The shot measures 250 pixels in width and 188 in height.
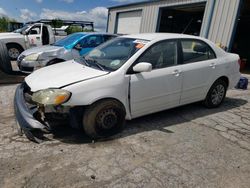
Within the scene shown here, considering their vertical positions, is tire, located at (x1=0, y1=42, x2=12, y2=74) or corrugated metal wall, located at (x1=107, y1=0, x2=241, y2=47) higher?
corrugated metal wall, located at (x1=107, y1=0, x2=241, y2=47)

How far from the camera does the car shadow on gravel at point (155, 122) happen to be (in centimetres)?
336

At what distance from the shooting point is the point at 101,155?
2.96 meters

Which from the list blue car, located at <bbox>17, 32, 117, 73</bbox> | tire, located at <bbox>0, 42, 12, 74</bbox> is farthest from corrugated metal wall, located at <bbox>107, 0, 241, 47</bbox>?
tire, located at <bbox>0, 42, 12, 74</bbox>

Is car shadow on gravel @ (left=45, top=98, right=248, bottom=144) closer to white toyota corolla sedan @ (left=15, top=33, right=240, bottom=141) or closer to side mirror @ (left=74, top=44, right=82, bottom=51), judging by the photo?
white toyota corolla sedan @ (left=15, top=33, right=240, bottom=141)

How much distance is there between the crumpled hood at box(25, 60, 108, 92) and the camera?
3092mm

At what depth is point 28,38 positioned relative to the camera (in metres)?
10.4

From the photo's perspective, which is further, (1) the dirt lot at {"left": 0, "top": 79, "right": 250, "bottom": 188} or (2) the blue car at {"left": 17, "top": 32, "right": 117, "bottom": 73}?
(2) the blue car at {"left": 17, "top": 32, "right": 117, "bottom": 73}

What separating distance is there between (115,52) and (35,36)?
8.17 m

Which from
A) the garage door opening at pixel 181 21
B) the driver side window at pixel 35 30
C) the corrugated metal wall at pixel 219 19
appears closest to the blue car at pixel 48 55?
the driver side window at pixel 35 30

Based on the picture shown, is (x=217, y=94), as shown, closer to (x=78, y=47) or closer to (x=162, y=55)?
(x=162, y=55)

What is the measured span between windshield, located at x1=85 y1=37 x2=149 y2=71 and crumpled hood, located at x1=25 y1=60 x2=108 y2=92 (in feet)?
0.91

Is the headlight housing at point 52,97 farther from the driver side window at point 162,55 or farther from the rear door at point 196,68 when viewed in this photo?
the rear door at point 196,68

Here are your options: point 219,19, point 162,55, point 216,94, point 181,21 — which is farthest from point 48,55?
point 181,21

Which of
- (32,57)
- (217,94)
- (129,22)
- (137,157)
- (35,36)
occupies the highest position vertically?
(129,22)
